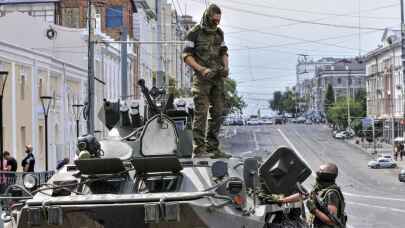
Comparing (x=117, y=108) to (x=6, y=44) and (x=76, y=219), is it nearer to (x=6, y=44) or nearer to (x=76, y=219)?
(x=76, y=219)

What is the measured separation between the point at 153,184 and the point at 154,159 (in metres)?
0.37

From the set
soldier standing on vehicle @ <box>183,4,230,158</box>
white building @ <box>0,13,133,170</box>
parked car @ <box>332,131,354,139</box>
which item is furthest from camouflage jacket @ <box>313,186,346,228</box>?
parked car @ <box>332,131,354,139</box>

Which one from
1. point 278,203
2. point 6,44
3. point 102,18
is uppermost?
point 102,18

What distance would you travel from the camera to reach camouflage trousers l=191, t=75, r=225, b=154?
435 inches

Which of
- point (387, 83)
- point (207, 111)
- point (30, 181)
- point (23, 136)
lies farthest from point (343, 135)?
point (30, 181)

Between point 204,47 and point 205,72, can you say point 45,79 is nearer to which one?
point 204,47

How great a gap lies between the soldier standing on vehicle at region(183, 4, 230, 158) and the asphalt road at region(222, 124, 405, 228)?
4.37 meters

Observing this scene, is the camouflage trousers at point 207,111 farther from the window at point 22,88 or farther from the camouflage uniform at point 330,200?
the window at point 22,88

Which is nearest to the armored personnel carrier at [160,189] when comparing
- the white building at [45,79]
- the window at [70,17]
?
the white building at [45,79]

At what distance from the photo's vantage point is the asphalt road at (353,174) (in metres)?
23.7

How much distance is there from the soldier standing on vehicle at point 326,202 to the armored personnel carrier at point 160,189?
1.48ft

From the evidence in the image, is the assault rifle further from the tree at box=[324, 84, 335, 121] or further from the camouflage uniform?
the tree at box=[324, 84, 335, 121]

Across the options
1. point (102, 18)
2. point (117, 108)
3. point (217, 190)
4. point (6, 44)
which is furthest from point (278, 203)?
point (102, 18)

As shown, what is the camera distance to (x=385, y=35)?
Answer: 104750 mm
